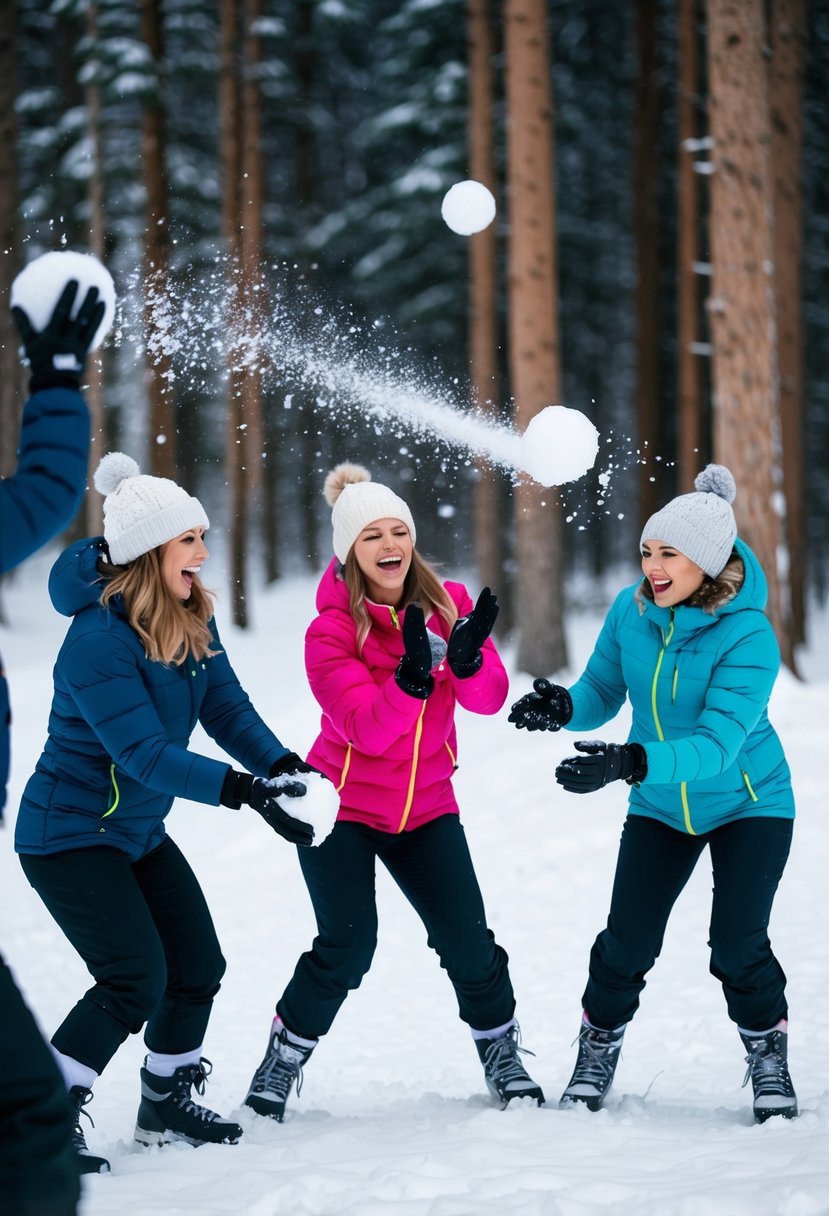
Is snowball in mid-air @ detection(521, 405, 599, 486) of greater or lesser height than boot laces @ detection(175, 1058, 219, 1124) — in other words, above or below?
above

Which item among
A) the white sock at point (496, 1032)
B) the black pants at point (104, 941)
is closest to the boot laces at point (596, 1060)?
the white sock at point (496, 1032)

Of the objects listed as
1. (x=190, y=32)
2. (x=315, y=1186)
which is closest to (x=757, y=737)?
(x=315, y=1186)

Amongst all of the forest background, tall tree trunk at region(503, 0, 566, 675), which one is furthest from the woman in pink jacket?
tall tree trunk at region(503, 0, 566, 675)

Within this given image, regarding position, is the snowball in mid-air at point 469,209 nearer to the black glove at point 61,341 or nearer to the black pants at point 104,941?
the black pants at point 104,941

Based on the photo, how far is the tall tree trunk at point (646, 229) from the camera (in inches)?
706

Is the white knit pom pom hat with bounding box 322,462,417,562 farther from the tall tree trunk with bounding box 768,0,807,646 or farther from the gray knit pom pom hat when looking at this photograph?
the tall tree trunk with bounding box 768,0,807,646

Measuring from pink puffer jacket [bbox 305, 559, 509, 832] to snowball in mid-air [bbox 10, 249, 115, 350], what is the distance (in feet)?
5.60

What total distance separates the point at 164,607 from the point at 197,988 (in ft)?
4.38

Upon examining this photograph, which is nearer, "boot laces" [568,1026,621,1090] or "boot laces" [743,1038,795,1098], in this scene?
"boot laces" [743,1038,795,1098]

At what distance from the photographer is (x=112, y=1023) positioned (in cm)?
369

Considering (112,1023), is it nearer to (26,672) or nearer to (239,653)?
(26,672)

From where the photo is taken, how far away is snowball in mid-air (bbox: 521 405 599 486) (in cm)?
585

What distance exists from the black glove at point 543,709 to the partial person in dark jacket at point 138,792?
0.83 metres

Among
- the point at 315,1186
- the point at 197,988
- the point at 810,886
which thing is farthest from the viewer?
the point at 810,886
